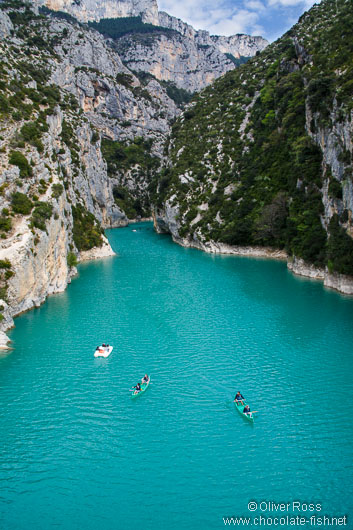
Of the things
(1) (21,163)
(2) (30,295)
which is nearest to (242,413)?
(2) (30,295)

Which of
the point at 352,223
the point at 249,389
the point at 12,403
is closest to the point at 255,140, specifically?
the point at 352,223

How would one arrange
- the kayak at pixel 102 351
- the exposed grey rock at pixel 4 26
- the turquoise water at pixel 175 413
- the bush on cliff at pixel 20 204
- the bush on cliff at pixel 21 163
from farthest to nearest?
the exposed grey rock at pixel 4 26, the bush on cliff at pixel 21 163, the bush on cliff at pixel 20 204, the kayak at pixel 102 351, the turquoise water at pixel 175 413

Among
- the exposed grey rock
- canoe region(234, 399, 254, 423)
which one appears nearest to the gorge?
the exposed grey rock

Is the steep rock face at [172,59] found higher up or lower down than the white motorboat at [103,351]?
higher up

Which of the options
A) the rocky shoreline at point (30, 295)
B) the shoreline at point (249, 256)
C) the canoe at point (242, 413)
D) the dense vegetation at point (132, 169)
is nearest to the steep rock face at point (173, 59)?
the dense vegetation at point (132, 169)

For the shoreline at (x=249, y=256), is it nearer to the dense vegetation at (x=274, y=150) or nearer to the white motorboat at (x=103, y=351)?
the dense vegetation at (x=274, y=150)

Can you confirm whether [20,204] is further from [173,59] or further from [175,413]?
[173,59]

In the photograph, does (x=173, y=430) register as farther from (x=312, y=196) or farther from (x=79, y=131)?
(x=79, y=131)

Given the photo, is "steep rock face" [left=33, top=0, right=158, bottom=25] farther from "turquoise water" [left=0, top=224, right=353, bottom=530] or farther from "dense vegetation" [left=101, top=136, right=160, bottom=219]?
"turquoise water" [left=0, top=224, right=353, bottom=530]
